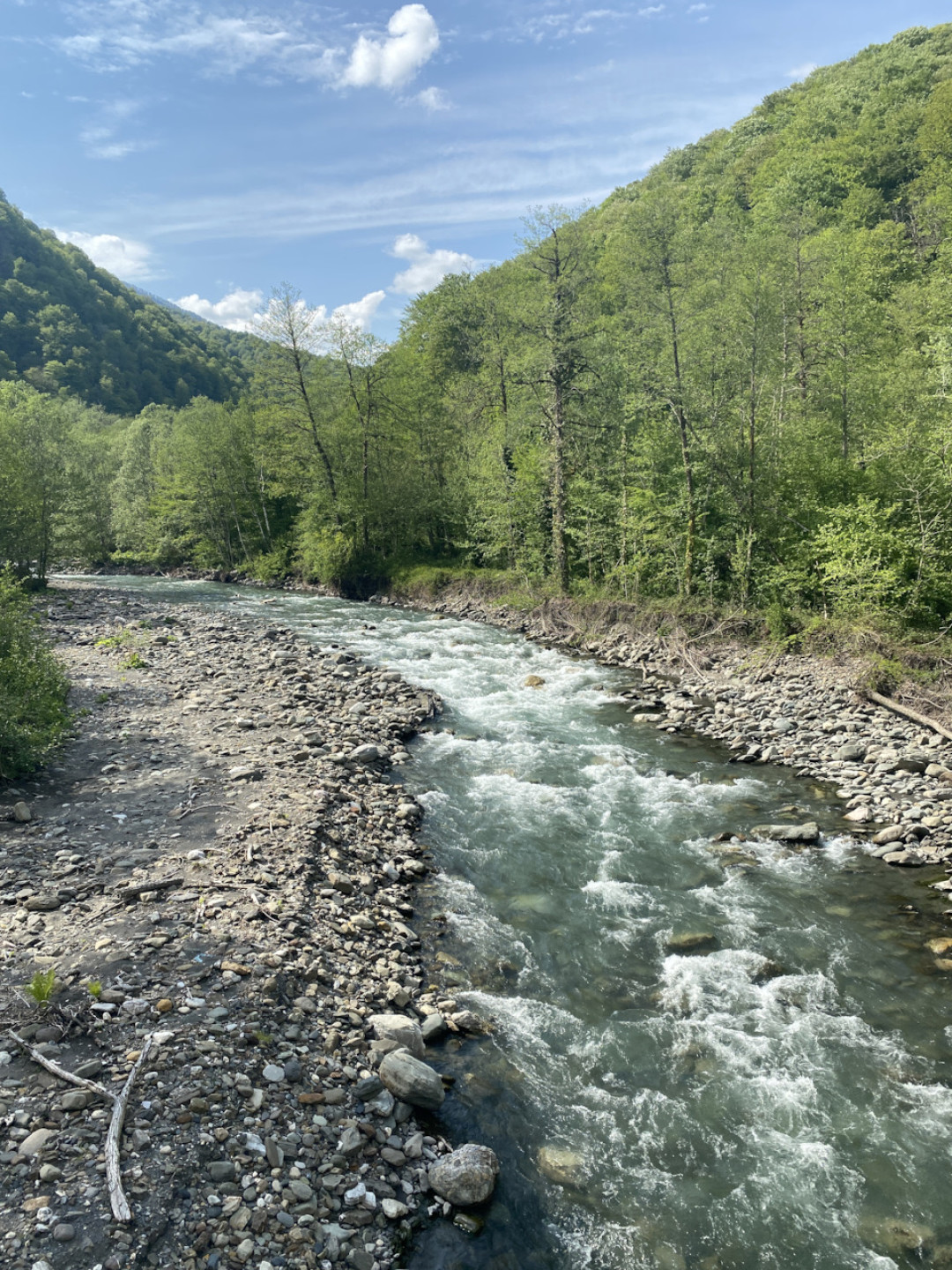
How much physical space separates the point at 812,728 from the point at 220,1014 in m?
13.4

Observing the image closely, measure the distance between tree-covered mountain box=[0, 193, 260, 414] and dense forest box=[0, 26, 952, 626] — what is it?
207ft

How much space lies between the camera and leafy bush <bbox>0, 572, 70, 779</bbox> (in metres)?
10.8

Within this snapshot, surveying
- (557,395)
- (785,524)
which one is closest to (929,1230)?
(785,524)

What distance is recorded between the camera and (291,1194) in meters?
4.68

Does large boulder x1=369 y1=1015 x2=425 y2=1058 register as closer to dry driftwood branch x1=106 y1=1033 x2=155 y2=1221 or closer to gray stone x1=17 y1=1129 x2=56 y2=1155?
dry driftwood branch x1=106 y1=1033 x2=155 y2=1221

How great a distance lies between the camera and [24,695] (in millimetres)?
11641

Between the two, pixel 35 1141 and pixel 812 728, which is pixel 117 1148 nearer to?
pixel 35 1141

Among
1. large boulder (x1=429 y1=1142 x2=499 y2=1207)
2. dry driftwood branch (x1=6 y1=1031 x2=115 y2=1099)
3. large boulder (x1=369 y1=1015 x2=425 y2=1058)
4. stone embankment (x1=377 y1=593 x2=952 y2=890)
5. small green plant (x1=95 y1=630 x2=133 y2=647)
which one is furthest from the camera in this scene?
small green plant (x1=95 y1=630 x2=133 y2=647)

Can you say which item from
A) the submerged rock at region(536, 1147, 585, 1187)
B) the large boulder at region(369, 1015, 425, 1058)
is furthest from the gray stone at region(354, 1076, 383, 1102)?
the submerged rock at region(536, 1147, 585, 1187)

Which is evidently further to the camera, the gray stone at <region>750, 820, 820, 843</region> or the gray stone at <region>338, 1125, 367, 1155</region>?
the gray stone at <region>750, 820, 820, 843</region>

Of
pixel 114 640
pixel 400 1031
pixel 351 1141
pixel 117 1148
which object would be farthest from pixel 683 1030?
pixel 114 640

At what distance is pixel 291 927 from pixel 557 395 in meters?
22.5

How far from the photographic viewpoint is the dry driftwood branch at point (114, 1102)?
4211 mm

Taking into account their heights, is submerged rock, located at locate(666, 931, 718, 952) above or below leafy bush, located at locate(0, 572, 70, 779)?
below
